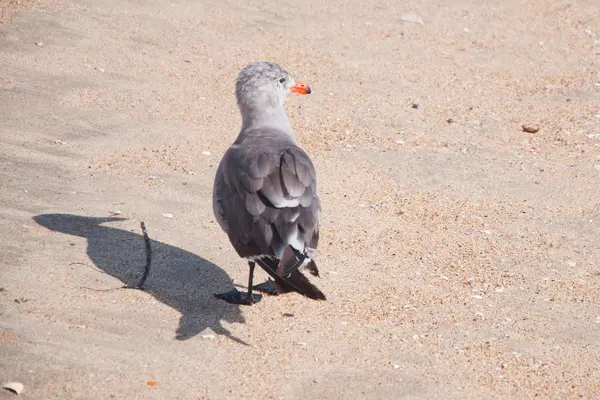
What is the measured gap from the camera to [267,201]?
4988 millimetres

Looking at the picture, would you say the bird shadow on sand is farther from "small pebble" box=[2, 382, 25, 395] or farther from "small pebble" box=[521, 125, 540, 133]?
"small pebble" box=[521, 125, 540, 133]

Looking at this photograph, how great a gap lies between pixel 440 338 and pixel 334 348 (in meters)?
0.68

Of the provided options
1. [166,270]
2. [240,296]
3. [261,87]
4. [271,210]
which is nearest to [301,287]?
[271,210]

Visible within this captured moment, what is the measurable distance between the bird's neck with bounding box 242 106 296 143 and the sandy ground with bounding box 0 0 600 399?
0.85m

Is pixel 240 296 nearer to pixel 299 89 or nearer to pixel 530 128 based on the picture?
pixel 299 89

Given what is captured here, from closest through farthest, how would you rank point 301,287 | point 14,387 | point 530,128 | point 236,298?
point 14,387
point 301,287
point 236,298
point 530,128

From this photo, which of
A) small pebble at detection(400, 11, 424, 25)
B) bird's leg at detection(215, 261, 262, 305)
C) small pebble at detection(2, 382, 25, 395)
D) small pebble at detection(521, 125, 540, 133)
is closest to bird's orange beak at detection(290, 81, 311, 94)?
bird's leg at detection(215, 261, 262, 305)

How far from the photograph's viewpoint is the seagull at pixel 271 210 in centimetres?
478

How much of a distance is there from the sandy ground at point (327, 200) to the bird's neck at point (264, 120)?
2.78ft

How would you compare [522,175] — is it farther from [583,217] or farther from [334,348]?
[334,348]

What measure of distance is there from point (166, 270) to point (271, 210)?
3.27ft

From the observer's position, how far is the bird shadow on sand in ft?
16.7

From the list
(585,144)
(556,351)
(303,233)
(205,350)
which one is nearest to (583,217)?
(585,144)

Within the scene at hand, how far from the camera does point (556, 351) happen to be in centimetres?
503
